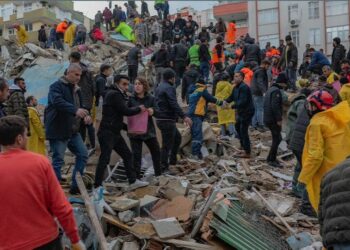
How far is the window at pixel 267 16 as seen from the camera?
2209 inches

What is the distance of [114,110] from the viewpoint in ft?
24.6

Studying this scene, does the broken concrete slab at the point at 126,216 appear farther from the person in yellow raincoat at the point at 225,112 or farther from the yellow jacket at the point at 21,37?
the yellow jacket at the point at 21,37

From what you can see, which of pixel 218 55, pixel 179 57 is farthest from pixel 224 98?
pixel 218 55

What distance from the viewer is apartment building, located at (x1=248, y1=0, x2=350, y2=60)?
52.8m

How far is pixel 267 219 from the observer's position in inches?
274

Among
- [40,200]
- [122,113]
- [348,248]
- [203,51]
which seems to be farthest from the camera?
[203,51]

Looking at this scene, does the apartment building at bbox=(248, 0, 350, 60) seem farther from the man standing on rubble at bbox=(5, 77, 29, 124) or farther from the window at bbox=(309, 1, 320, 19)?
the man standing on rubble at bbox=(5, 77, 29, 124)

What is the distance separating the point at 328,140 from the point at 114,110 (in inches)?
128

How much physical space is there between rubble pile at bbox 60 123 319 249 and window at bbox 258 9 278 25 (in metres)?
49.2

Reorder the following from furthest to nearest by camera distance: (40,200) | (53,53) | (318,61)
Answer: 1. (53,53)
2. (318,61)
3. (40,200)

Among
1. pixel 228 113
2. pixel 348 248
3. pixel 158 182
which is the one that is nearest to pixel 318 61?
pixel 228 113

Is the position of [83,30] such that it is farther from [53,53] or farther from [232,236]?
[232,236]

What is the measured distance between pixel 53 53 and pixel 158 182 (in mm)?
16435

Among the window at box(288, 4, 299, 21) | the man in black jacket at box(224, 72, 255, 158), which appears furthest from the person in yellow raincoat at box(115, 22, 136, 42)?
the window at box(288, 4, 299, 21)
